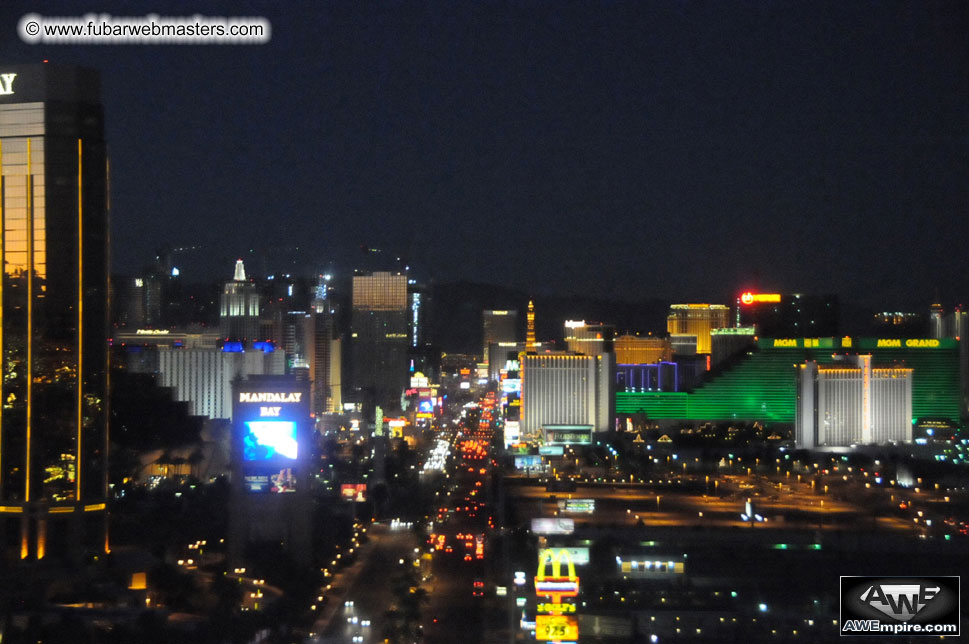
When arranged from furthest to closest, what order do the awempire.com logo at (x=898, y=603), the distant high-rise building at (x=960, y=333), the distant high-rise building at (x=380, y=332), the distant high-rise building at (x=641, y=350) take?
the distant high-rise building at (x=380, y=332)
the distant high-rise building at (x=641, y=350)
the distant high-rise building at (x=960, y=333)
the awempire.com logo at (x=898, y=603)

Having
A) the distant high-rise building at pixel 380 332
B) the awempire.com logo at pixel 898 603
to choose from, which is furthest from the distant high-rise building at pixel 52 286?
the distant high-rise building at pixel 380 332

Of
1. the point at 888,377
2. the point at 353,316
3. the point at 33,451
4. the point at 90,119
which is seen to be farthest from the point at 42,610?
the point at 353,316

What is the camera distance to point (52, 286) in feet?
51.3

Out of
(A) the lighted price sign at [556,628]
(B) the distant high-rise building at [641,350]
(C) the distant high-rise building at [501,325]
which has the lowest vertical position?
(A) the lighted price sign at [556,628]

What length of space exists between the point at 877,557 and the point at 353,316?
37.9 meters

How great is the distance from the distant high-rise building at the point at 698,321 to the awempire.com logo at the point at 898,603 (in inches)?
1527

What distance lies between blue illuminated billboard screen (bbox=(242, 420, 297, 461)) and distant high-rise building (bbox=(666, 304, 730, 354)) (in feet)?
99.0

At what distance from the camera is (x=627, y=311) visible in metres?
44.9

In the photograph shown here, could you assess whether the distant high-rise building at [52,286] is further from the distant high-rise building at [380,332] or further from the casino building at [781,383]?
the distant high-rise building at [380,332]

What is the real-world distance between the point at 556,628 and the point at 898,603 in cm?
368

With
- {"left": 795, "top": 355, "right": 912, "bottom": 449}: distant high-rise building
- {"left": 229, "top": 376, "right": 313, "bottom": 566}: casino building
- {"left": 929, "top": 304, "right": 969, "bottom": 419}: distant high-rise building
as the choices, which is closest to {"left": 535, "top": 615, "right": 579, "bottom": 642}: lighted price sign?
{"left": 229, "top": 376, "right": 313, "bottom": 566}: casino building

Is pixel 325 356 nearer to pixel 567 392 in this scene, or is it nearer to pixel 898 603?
pixel 567 392

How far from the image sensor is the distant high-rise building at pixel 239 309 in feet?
124

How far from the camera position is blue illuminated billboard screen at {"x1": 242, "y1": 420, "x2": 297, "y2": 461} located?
53.7 ft
